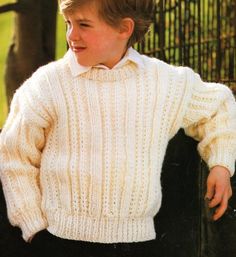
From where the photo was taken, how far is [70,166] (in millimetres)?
3326

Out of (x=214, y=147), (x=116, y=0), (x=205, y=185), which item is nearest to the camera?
(x=116, y=0)

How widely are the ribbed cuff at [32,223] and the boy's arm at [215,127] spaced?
26.6 inches

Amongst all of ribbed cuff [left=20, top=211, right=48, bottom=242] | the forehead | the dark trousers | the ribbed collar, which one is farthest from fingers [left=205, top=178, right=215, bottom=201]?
the forehead

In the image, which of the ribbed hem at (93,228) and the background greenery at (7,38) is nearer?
the ribbed hem at (93,228)

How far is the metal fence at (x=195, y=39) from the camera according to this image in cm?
625

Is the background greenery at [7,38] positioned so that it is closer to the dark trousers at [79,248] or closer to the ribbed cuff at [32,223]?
the dark trousers at [79,248]

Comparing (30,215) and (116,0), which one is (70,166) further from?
(116,0)

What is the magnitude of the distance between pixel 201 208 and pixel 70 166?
2.55 ft

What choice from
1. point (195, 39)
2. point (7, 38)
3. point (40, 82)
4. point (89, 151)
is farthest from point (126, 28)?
point (7, 38)

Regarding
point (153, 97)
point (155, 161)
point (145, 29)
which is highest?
point (145, 29)

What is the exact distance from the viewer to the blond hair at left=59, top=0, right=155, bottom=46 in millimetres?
3234

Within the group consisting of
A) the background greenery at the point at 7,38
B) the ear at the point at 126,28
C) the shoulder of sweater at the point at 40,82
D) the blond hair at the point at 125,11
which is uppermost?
the blond hair at the point at 125,11

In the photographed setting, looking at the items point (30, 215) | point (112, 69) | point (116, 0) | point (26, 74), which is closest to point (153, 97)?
point (112, 69)

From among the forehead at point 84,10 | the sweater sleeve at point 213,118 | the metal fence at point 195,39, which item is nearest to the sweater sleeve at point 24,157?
the forehead at point 84,10
